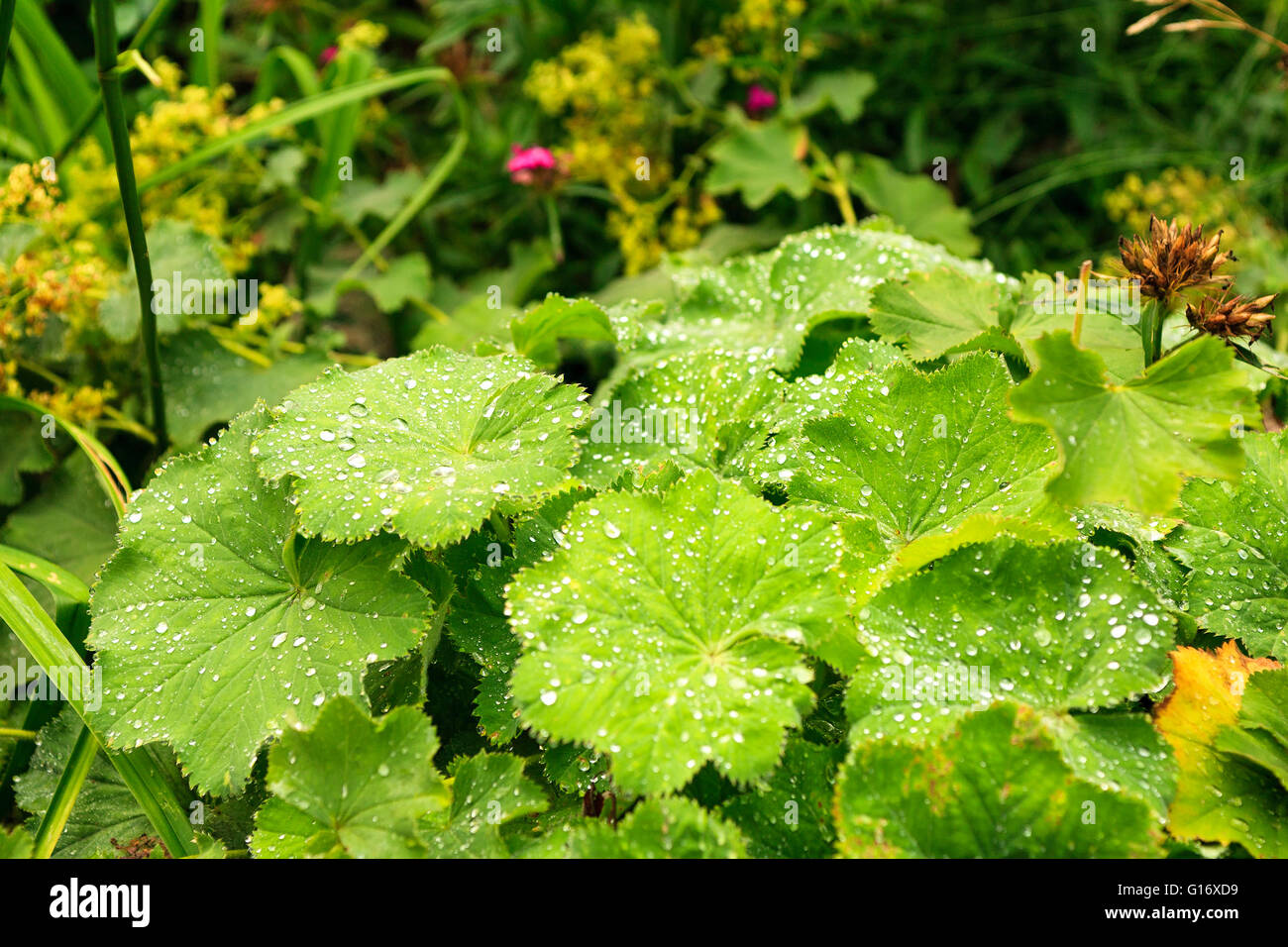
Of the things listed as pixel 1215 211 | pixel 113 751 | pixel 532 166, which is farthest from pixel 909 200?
pixel 113 751

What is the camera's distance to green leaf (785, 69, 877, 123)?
82.7 inches

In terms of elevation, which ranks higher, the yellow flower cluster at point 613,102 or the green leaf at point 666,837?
the yellow flower cluster at point 613,102

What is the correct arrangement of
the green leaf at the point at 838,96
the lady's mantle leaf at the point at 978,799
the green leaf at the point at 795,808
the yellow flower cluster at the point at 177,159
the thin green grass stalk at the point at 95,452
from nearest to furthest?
1. the lady's mantle leaf at the point at 978,799
2. the green leaf at the point at 795,808
3. the thin green grass stalk at the point at 95,452
4. the yellow flower cluster at the point at 177,159
5. the green leaf at the point at 838,96

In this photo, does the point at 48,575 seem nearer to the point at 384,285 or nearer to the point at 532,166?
the point at 384,285

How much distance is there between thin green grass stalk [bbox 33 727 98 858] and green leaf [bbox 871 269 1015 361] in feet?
3.17

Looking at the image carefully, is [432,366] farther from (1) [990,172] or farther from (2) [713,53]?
(1) [990,172]

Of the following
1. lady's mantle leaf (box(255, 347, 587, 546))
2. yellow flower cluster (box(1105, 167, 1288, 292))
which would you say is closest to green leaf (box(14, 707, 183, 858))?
lady's mantle leaf (box(255, 347, 587, 546))

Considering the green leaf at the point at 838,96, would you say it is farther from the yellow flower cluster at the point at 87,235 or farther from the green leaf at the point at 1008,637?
the green leaf at the point at 1008,637

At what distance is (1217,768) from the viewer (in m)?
0.74

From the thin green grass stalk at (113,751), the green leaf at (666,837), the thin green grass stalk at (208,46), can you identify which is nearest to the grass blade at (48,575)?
the thin green grass stalk at (113,751)

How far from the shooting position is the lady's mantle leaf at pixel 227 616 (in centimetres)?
80

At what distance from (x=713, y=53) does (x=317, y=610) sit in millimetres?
1987

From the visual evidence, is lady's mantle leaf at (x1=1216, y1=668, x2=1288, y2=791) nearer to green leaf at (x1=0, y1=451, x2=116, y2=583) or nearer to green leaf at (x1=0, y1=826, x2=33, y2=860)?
green leaf at (x1=0, y1=826, x2=33, y2=860)

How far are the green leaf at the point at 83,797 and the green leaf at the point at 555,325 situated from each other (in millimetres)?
611
